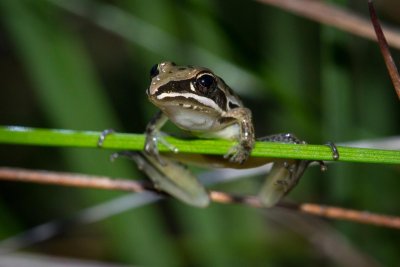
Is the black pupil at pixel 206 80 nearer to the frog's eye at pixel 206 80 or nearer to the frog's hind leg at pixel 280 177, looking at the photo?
the frog's eye at pixel 206 80

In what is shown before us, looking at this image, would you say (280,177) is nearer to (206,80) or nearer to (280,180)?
(280,180)

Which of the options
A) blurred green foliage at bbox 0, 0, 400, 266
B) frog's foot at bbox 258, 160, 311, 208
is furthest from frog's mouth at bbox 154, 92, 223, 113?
blurred green foliage at bbox 0, 0, 400, 266

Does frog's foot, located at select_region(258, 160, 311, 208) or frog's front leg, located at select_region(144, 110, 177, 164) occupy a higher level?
frog's front leg, located at select_region(144, 110, 177, 164)

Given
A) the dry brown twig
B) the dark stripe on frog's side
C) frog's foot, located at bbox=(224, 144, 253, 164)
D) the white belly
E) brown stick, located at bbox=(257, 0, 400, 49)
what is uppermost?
brown stick, located at bbox=(257, 0, 400, 49)

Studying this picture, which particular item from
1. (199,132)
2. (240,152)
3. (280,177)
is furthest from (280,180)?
(199,132)

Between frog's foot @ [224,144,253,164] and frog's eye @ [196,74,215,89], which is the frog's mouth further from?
frog's foot @ [224,144,253,164]

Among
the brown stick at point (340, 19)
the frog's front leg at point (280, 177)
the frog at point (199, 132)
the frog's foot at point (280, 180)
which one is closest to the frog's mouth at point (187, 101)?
the frog at point (199, 132)
